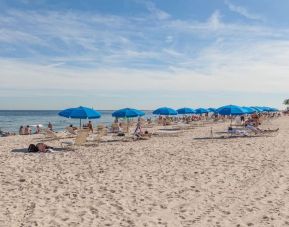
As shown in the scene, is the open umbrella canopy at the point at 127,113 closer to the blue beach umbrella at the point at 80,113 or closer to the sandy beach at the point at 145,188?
the blue beach umbrella at the point at 80,113

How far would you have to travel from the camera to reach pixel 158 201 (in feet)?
23.1

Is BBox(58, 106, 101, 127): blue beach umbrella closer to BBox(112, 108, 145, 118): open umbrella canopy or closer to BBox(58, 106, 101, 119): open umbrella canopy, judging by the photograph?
BBox(58, 106, 101, 119): open umbrella canopy

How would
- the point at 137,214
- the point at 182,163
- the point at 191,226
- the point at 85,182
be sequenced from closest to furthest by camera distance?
the point at 191,226, the point at 137,214, the point at 85,182, the point at 182,163

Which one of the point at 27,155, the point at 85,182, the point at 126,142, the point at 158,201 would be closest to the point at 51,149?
the point at 27,155

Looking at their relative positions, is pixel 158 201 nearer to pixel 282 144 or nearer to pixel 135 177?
pixel 135 177

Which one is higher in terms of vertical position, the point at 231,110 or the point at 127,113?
the point at 231,110

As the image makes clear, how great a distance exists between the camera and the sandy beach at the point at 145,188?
6.09 meters

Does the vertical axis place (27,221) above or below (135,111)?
below

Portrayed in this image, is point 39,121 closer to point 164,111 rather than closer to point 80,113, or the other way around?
point 164,111

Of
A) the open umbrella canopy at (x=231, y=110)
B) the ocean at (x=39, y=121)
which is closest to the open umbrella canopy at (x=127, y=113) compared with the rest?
the open umbrella canopy at (x=231, y=110)

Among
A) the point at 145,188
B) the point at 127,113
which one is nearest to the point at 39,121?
the point at 127,113

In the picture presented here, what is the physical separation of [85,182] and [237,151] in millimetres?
6447

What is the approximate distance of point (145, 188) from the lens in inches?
315

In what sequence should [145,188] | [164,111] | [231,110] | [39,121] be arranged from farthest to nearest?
[39,121] < [164,111] < [231,110] < [145,188]
